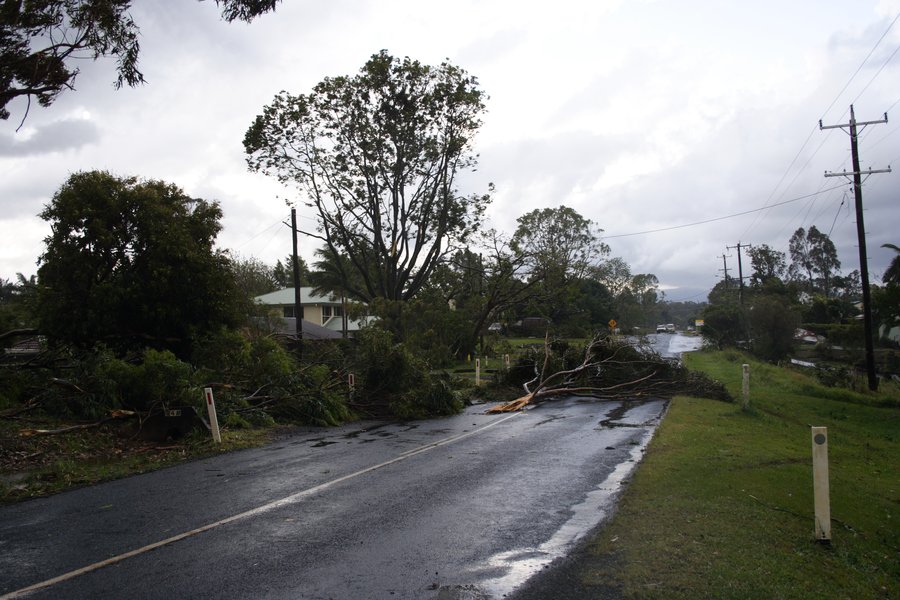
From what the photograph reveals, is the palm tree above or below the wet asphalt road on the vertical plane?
above

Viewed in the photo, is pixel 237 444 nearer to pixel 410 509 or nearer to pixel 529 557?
pixel 410 509

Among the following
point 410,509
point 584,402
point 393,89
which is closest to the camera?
point 410,509

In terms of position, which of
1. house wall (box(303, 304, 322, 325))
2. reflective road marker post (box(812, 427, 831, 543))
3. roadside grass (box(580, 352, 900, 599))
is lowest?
roadside grass (box(580, 352, 900, 599))

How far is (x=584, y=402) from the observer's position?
2084 cm

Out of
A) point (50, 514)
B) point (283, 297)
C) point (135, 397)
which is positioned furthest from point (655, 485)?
point (283, 297)

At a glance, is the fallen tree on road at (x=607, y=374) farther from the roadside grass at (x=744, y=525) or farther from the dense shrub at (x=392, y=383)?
the roadside grass at (x=744, y=525)

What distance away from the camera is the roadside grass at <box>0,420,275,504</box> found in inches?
368

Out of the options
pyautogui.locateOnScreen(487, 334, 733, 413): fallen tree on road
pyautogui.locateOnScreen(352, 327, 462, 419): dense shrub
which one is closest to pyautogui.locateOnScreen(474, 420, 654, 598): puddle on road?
pyautogui.locateOnScreen(352, 327, 462, 419): dense shrub

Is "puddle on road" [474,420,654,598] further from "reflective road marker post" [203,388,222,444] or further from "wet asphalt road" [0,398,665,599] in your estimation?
"reflective road marker post" [203,388,222,444]

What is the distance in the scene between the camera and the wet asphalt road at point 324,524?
17.3 feet

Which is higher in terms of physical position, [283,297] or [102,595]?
[283,297]

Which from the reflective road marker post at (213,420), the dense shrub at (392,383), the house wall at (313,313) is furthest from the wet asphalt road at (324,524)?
the house wall at (313,313)

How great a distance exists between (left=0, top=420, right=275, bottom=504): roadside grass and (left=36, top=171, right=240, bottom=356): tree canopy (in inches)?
177

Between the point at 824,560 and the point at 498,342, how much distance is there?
105 feet
